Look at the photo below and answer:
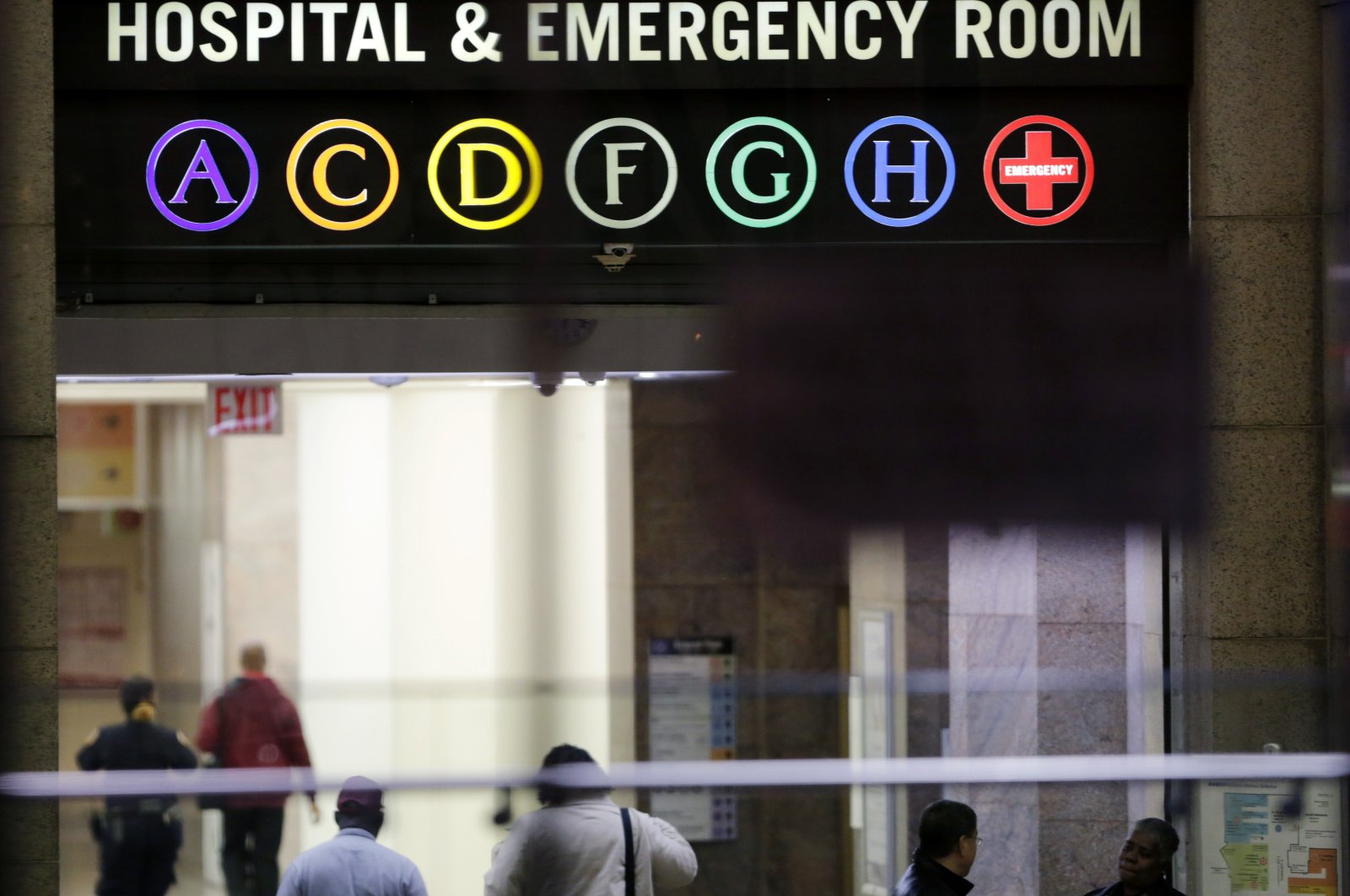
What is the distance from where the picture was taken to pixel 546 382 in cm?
331

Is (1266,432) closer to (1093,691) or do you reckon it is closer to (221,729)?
(1093,691)

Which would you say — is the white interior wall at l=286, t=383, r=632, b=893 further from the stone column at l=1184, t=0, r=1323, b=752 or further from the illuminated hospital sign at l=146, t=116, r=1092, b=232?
the stone column at l=1184, t=0, r=1323, b=752

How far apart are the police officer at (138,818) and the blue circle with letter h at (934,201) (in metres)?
2.37

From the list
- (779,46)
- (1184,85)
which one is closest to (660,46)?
(779,46)

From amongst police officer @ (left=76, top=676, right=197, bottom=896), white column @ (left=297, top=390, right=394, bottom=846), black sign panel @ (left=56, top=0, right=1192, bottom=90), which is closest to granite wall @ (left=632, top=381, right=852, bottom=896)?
white column @ (left=297, top=390, right=394, bottom=846)

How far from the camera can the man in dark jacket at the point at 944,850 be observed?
3.55 meters

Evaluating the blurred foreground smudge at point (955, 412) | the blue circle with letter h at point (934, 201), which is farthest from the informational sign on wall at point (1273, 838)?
the blue circle with letter h at point (934, 201)

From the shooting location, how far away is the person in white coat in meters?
2.98

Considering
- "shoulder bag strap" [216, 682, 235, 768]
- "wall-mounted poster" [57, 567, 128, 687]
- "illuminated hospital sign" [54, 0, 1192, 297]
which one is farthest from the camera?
"illuminated hospital sign" [54, 0, 1192, 297]

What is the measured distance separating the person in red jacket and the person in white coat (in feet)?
2.13

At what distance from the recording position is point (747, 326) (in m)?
3.55

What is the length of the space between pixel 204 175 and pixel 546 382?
73.4 inches

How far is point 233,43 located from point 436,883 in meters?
2.65

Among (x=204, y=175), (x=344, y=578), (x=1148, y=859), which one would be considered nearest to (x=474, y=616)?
(x=344, y=578)
